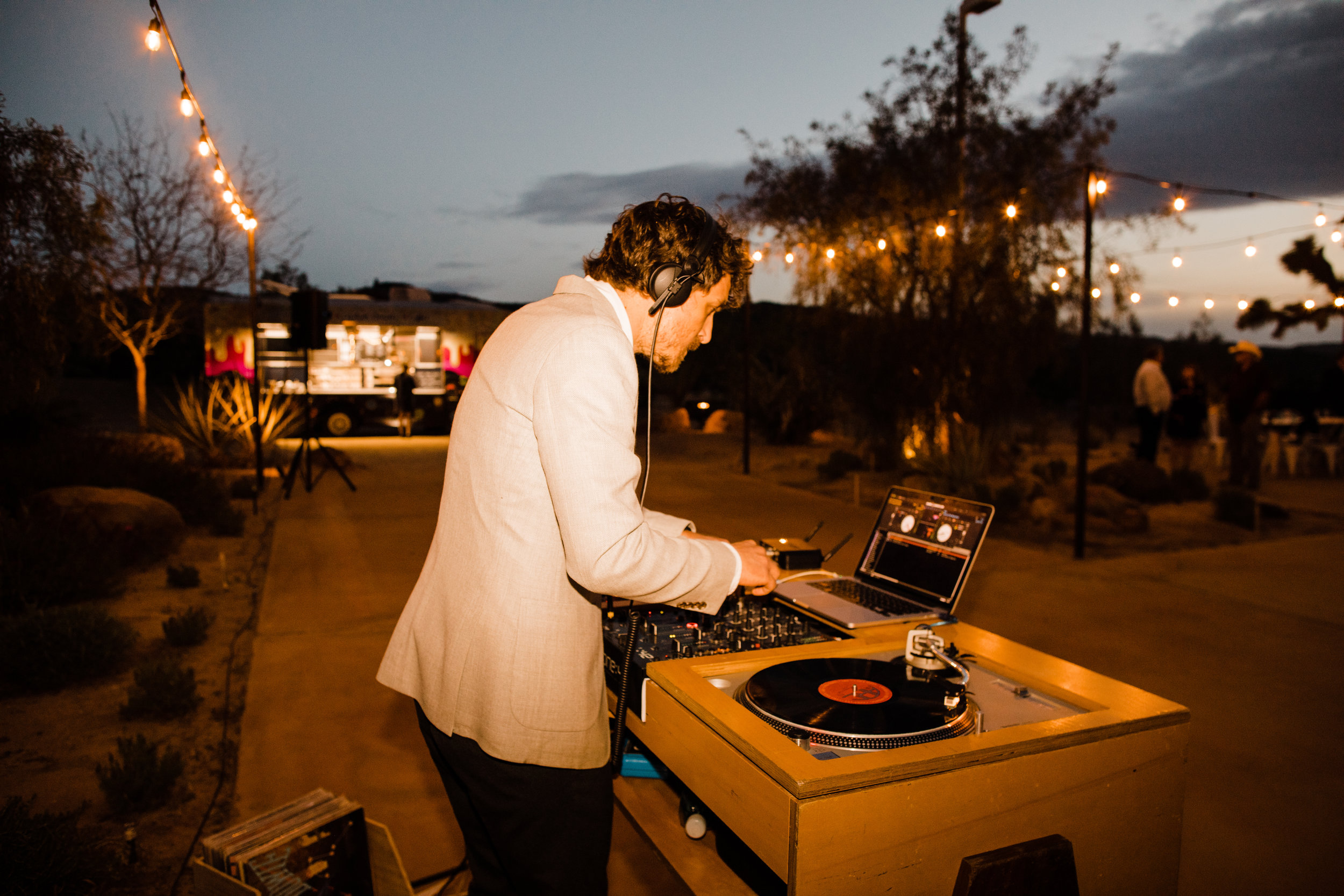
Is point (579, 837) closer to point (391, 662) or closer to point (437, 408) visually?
point (391, 662)

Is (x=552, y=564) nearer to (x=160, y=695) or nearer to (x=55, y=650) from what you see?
(x=160, y=695)

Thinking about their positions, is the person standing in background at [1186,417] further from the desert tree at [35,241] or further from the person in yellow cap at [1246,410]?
the desert tree at [35,241]

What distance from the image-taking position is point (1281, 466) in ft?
39.2

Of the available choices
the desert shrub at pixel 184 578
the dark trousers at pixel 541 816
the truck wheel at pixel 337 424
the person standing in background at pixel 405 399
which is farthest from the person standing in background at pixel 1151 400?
the truck wheel at pixel 337 424

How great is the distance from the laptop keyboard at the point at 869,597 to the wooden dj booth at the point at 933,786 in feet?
0.97

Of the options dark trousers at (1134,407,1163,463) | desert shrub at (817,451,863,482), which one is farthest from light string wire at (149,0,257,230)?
dark trousers at (1134,407,1163,463)

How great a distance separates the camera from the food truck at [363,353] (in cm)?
1741

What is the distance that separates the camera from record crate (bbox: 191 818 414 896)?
188 centimetres

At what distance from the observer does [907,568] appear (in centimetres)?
221

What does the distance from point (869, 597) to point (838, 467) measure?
9.69 m

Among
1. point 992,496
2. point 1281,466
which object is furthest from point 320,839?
point 1281,466

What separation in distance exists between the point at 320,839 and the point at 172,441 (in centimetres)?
1004

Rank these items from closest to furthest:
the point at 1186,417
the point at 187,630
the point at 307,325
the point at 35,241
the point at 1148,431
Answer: the point at 187,630 → the point at 35,241 → the point at 307,325 → the point at 1186,417 → the point at 1148,431

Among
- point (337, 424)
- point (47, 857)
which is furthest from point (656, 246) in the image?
point (337, 424)
